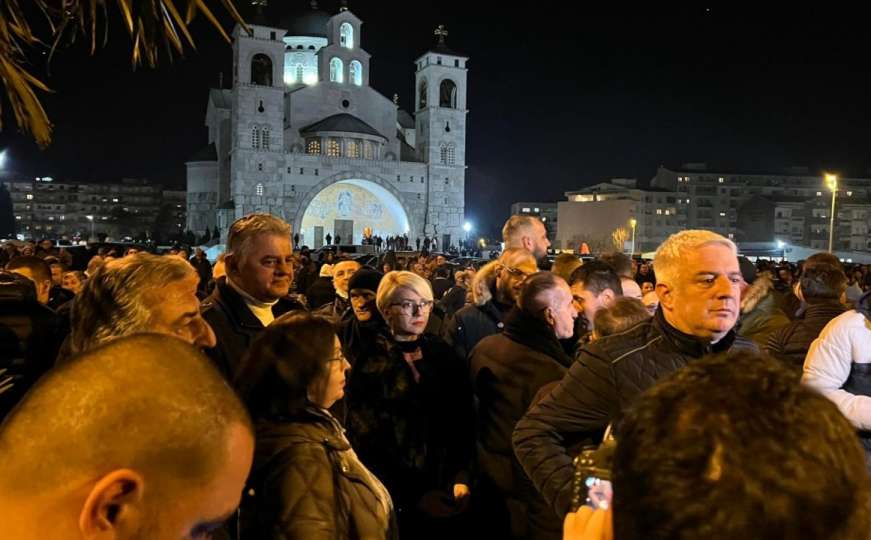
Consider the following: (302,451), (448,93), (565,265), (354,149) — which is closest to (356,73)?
(448,93)

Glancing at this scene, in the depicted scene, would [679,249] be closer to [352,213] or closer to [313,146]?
[313,146]

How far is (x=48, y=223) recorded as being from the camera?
364 ft

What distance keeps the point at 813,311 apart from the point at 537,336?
2.23 m

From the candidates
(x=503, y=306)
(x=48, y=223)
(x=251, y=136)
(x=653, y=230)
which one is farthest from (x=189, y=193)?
(x=48, y=223)

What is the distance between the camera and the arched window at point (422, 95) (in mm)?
54531

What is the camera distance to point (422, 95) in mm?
54906

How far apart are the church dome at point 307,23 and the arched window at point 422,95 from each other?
39.0ft

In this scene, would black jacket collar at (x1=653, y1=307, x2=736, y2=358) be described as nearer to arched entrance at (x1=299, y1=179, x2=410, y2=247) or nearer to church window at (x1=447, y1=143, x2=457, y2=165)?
arched entrance at (x1=299, y1=179, x2=410, y2=247)

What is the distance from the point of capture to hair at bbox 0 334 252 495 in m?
1.04

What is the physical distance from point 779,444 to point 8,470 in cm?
117

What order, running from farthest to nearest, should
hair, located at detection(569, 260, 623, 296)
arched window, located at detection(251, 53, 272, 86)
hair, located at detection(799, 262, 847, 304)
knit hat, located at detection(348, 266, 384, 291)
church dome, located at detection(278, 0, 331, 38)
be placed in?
church dome, located at detection(278, 0, 331, 38) → arched window, located at detection(251, 53, 272, 86) → knit hat, located at detection(348, 266, 384, 291) → hair, located at detection(799, 262, 847, 304) → hair, located at detection(569, 260, 623, 296)

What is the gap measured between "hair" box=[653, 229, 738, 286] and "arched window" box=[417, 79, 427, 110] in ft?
175

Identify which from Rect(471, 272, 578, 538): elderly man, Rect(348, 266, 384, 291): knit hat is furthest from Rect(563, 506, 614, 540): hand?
Rect(348, 266, 384, 291): knit hat

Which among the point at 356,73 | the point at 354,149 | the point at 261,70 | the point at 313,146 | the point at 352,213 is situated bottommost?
the point at 352,213
